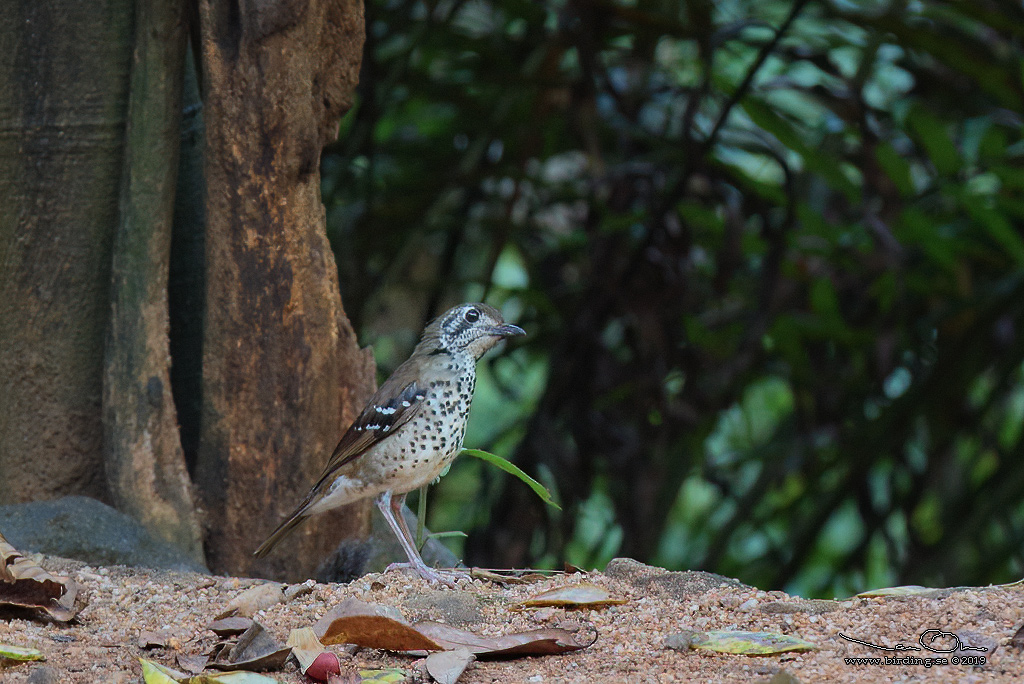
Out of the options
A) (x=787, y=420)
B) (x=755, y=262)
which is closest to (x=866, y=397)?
(x=787, y=420)

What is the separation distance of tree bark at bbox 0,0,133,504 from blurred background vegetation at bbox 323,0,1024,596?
184 centimetres

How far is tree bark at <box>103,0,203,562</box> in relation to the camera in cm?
354

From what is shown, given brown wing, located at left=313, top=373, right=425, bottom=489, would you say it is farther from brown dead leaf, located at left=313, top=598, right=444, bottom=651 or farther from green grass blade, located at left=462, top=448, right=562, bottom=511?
brown dead leaf, located at left=313, top=598, right=444, bottom=651

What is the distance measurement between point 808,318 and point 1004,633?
3.50 m

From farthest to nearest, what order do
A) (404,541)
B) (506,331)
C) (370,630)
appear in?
1. (506,331)
2. (404,541)
3. (370,630)

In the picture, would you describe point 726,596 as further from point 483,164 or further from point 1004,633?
point 483,164

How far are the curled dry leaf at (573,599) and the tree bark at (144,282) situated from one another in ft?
4.55

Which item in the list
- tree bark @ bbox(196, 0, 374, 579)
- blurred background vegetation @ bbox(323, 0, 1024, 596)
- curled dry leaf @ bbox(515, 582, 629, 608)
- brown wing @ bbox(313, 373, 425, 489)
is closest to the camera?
curled dry leaf @ bbox(515, 582, 629, 608)

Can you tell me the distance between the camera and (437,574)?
3.33 metres

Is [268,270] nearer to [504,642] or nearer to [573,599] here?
[573,599]

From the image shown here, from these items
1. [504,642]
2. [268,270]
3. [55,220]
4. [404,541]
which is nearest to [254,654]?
[504,642]

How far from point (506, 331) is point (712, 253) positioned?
2.96 meters

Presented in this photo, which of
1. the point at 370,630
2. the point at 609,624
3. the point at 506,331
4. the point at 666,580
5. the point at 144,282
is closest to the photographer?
the point at 370,630

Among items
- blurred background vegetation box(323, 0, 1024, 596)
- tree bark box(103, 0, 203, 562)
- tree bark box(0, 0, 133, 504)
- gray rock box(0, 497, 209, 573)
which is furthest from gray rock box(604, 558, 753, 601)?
blurred background vegetation box(323, 0, 1024, 596)
